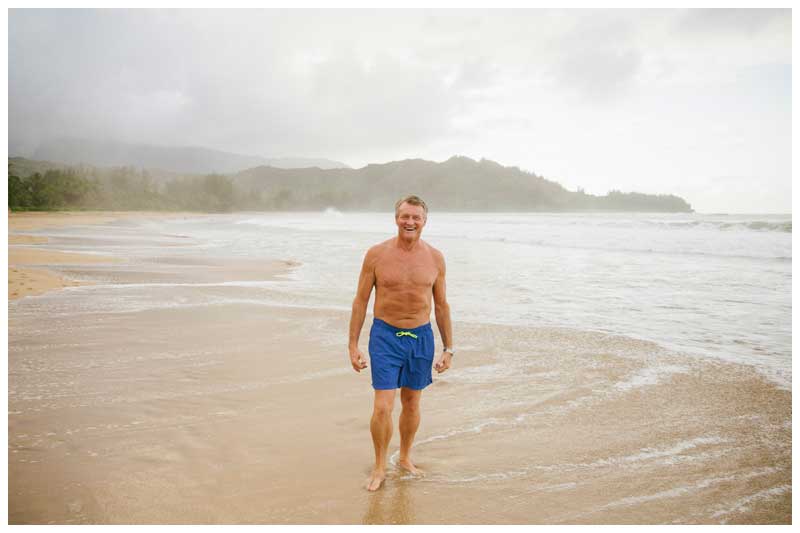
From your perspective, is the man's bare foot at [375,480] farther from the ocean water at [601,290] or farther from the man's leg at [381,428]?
the ocean water at [601,290]

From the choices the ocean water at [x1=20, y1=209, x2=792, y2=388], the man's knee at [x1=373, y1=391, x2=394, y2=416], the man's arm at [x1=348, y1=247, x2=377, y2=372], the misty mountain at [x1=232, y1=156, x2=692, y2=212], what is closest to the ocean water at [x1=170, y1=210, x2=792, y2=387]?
the ocean water at [x1=20, y1=209, x2=792, y2=388]

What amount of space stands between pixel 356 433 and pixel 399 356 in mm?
1087

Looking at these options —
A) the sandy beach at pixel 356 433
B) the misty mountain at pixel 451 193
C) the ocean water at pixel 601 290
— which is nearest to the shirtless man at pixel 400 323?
the sandy beach at pixel 356 433

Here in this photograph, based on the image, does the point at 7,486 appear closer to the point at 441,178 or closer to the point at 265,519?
the point at 265,519

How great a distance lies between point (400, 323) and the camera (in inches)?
158

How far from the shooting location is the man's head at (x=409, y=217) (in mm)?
3947

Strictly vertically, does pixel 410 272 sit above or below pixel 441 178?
below

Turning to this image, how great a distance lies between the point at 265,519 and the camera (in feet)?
11.3

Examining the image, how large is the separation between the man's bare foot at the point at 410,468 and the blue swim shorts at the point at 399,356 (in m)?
0.53

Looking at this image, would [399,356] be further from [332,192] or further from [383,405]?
[332,192]

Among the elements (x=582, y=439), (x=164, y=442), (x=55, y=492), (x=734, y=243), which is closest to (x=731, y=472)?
(x=582, y=439)

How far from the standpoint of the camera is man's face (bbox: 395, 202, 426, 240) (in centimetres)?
395

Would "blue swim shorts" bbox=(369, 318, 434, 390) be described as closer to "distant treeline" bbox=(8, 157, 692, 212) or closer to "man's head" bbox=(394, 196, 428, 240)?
"man's head" bbox=(394, 196, 428, 240)
